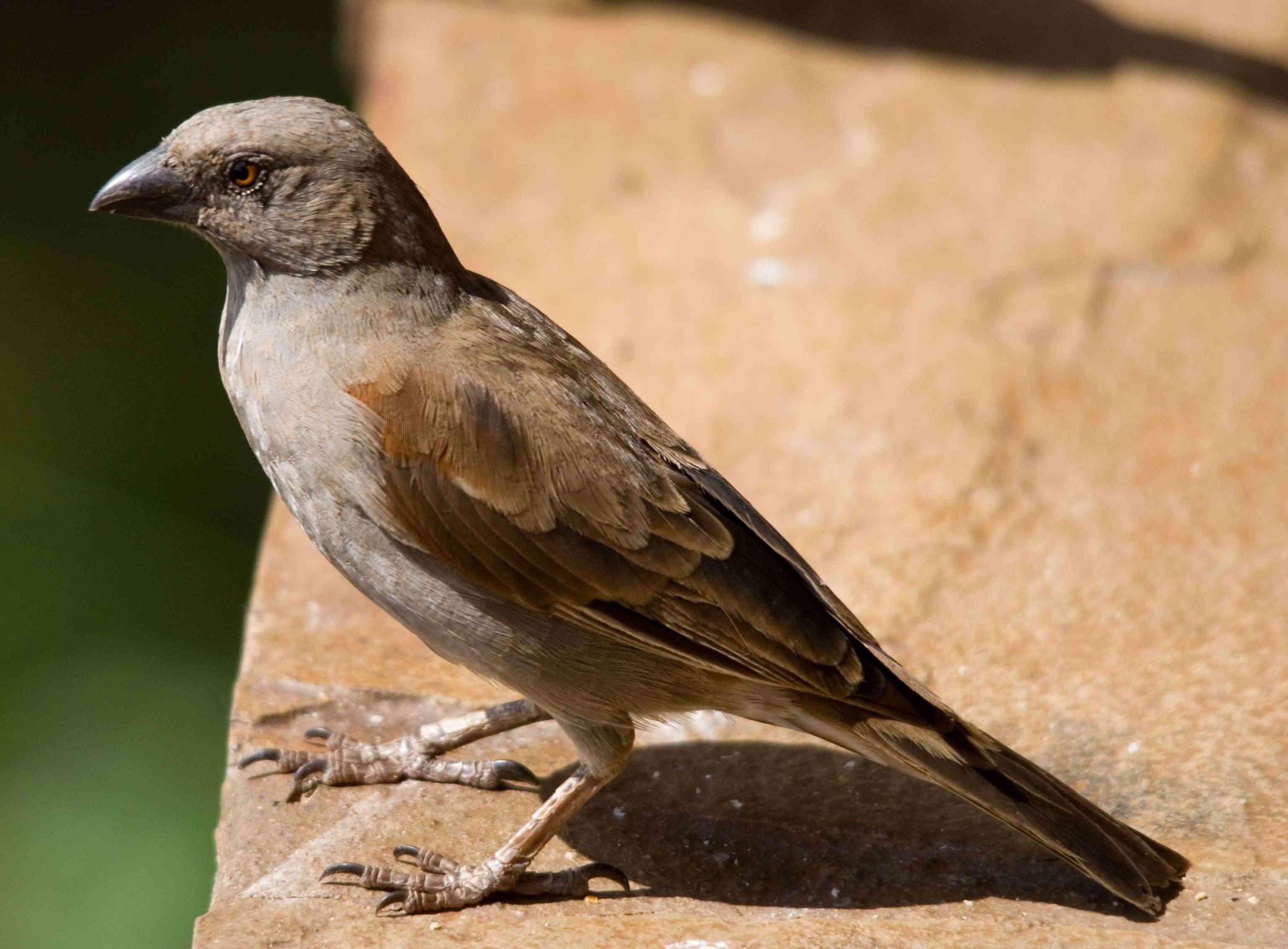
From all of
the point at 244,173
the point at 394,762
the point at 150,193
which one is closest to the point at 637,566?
the point at 394,762

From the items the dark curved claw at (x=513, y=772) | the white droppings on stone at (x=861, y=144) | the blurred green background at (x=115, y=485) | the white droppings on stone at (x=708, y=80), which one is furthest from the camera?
the white droppings on stone at (x=708, y=80)

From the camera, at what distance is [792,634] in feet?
11.9

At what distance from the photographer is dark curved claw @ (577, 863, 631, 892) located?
373cm

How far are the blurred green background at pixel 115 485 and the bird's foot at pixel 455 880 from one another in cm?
255

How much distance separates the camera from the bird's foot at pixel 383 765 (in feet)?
13.1

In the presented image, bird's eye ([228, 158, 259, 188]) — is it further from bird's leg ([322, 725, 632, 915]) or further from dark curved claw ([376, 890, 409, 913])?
dark curved claw ([376, 890, 409, 913])

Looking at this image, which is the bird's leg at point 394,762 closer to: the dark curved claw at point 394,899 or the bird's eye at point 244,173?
the dark curved claw at point 394,899

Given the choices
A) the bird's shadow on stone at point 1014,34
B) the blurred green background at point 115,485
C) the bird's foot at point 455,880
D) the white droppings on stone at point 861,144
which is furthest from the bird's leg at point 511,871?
the bird's shadow on stone at point 1014,34

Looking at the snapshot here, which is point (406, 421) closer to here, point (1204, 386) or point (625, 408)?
point (625, 408)

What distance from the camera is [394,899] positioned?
3.59 m

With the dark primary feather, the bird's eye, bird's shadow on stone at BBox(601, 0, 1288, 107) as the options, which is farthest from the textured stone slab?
the bird's eye

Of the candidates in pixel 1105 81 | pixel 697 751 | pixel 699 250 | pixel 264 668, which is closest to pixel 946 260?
pixel 699 250

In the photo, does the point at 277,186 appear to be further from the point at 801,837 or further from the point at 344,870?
the point at 801,837

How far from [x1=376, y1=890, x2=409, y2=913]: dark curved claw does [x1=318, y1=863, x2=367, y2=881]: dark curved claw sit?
0.33 ft
